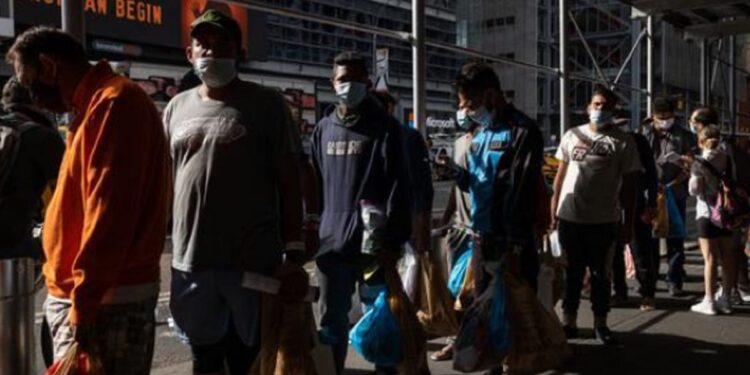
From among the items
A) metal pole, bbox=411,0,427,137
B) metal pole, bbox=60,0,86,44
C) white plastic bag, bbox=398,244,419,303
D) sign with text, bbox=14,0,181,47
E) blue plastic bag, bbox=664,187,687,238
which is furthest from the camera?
sign with text, bbox=14,0,181,47

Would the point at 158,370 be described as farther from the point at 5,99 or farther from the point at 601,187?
the point at 601,187

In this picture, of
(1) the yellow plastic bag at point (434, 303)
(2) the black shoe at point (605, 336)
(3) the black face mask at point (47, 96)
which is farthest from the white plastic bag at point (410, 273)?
(3) the black face mask at point (47, 96)

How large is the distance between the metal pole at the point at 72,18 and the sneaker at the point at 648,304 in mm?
5221

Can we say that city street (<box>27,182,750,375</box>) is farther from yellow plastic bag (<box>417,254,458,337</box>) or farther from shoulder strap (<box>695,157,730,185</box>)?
shoulder strap (<box>695,157,730,185</box>)

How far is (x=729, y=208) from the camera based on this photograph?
273 inches

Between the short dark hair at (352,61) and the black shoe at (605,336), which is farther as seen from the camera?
the black shoe at (605,336)

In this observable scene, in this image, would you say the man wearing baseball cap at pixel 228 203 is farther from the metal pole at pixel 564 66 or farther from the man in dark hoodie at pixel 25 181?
the metal pole at pixel 564 66

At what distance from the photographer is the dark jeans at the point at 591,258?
5.95 m

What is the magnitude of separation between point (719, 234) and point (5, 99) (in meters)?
5.56

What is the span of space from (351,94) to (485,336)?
156 cm

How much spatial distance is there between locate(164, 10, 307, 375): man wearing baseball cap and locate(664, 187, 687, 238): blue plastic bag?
5635mm

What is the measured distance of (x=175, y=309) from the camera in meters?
3.39

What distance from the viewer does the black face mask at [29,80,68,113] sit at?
2.87 meters

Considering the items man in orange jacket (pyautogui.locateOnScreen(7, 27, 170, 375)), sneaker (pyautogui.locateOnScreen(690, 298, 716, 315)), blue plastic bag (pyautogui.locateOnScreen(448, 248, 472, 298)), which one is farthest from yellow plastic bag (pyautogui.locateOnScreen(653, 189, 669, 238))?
man in orange jacket (pyautogui.locateOnScreen(7, 27, 170, 375))
